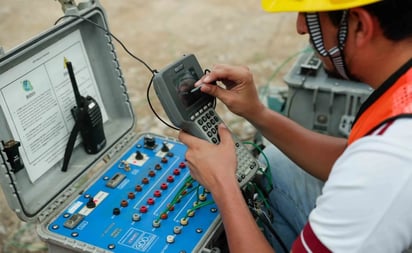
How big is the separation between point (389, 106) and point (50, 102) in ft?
2.95

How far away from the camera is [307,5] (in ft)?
3.39

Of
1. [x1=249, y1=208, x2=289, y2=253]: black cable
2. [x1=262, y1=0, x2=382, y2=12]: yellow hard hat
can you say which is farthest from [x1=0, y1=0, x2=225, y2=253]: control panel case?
[x1=262, y1=0, x2=382, y2=12]: yellow hard hat

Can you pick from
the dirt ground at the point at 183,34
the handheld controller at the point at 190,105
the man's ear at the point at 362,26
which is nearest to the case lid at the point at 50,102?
the handheld controller at the point at 190,105

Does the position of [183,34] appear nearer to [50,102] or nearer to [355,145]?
[50,102]

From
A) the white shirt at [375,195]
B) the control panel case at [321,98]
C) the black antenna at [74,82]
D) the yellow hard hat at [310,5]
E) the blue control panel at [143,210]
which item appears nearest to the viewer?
the white shirt at [375,195]

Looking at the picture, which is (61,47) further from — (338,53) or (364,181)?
(364,181)

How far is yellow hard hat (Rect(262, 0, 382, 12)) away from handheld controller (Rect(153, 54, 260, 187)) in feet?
0.89

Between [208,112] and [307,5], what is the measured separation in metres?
0.42

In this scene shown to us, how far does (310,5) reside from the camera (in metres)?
1.03

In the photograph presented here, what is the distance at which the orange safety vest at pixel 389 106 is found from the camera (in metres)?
0.89

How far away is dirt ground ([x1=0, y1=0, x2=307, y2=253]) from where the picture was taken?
135 inches

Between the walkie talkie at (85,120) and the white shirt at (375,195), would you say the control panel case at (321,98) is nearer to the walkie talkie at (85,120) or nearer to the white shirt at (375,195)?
the walkie talkie at (85,120)

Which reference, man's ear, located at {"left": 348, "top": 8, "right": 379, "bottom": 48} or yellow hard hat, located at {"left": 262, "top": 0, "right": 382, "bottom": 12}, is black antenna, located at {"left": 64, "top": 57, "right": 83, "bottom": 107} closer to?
yellow hard hat, located at {"left": 262, "top": 0, "right": 382, "bottom": 12}

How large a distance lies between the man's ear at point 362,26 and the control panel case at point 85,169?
1.85 feet
